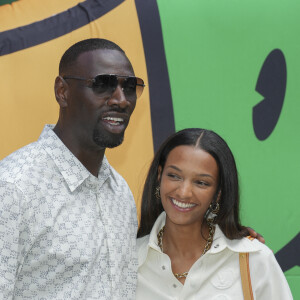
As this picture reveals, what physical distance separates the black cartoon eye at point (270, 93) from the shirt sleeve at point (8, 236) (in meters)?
1.94

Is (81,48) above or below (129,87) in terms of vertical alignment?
above

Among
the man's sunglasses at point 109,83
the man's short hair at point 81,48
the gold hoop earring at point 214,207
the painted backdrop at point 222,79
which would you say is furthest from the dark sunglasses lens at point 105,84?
the painted backdrop at point 222,79

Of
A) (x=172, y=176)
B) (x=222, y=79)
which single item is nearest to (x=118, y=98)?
(x=172, y=176)

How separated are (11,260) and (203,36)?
1.98 metres

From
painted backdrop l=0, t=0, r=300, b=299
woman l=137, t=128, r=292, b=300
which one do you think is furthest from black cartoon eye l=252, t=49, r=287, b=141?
woman l=137, t=128, r=292, b=300

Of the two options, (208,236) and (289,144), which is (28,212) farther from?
(289,144)

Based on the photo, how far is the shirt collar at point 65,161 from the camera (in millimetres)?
1740

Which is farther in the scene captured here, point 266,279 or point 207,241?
point 207,241

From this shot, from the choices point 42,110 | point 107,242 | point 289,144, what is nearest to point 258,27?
point 289,144

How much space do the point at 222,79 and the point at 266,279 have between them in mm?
1533

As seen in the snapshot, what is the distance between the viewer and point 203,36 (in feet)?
10.4

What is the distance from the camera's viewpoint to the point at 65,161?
177cm

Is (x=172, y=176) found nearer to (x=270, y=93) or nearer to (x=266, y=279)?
(x=266, y=279)

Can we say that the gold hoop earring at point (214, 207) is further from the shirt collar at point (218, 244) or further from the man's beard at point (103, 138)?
the man's beard at point (103, 138)
